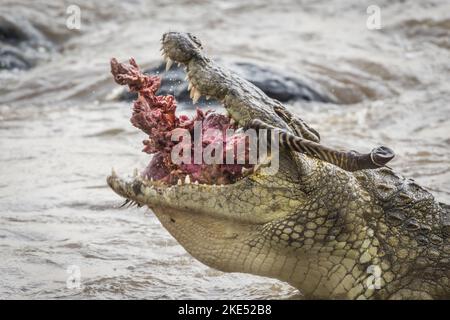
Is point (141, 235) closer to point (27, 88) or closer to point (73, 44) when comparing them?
point (27, 88)

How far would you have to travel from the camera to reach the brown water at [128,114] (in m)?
4.61

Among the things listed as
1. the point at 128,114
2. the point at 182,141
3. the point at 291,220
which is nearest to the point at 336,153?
the point at 291,220

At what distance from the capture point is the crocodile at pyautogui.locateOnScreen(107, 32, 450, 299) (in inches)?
146

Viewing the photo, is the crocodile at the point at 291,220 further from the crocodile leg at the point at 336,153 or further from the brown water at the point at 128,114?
the brown water at the point at 128,114

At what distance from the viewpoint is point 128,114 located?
8461mm

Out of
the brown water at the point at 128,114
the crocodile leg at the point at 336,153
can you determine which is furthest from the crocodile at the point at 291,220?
the brown water at the point at 128,114

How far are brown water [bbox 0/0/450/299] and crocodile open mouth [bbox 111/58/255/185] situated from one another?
0.78 metres

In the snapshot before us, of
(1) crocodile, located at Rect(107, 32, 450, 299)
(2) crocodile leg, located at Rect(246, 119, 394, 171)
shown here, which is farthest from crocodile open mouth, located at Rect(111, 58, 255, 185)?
(2) crocodile leg, located at Rect(246, 119, 394, 171)

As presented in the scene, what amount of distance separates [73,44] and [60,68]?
166cm

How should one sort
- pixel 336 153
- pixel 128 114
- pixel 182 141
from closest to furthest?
pixel 336 153 < pixel 182 141 < pixel 128 114

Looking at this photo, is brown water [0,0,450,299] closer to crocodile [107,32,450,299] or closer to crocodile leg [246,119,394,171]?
crocodile [107,32,450,299]

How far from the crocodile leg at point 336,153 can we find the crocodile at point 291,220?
0.01 meters

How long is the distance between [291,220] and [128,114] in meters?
4.93

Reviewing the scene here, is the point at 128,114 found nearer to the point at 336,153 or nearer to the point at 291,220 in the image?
the point at 291,220
